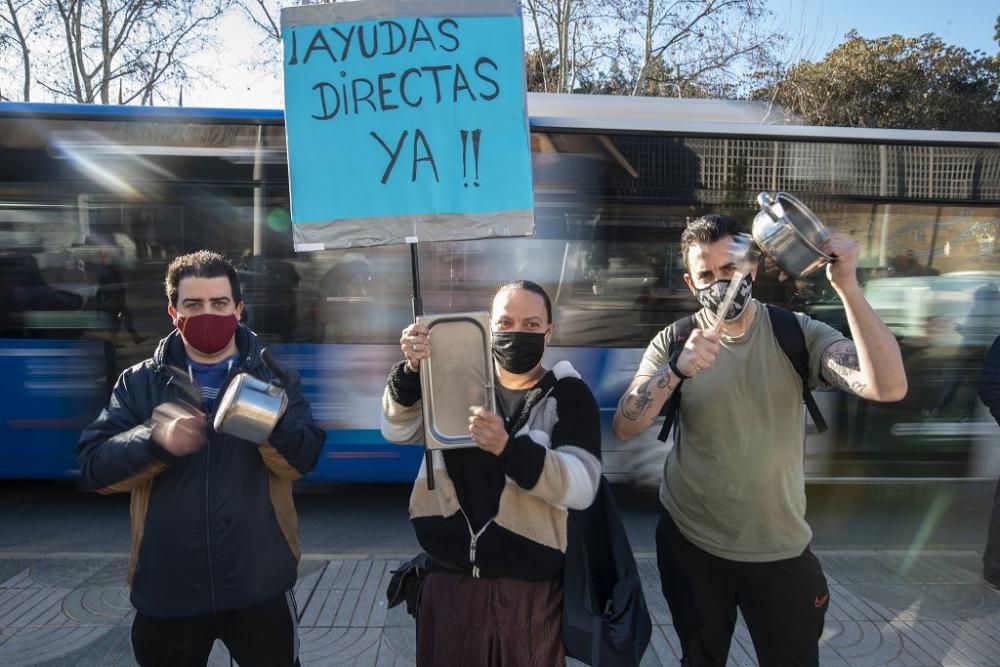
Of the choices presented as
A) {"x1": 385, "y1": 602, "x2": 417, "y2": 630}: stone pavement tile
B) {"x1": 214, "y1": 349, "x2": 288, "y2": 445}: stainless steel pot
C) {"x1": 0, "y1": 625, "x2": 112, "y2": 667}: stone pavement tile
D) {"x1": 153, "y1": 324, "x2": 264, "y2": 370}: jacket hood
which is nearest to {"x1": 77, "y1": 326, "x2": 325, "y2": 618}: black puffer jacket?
{"x1": 153, "y1": 324, "x2": 264, "y2": 370}: jacket hood

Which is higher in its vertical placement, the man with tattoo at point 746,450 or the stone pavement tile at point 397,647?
the man with tattoo at point 746,450

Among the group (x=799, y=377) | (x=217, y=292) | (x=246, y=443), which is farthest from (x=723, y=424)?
(x=217, y=292)

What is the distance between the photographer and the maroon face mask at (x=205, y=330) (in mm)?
2086

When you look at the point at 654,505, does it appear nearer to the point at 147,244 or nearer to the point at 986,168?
the point at 986,168

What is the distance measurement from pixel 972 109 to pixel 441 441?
→ 23.3 metres


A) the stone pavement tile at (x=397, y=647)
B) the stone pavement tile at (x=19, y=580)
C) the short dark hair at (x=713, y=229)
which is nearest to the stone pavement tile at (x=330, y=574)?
the stone pavement tile at (x=397, y=647)

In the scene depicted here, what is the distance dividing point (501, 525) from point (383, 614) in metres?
2.14

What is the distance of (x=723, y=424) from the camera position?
6.70ft

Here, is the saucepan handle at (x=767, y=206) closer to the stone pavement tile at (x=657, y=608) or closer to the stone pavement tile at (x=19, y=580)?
the stone pavement tile at (x=657, y=608)

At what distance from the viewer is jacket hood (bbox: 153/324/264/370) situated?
6.76 ft

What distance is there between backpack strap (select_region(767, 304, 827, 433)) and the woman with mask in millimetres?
632

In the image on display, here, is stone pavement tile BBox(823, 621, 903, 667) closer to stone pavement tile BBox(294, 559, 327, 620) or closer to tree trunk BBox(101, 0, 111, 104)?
stone pavement tile BBox(294, 559, 327, 620)

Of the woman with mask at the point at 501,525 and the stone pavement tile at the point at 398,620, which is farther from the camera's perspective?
the stone pavement tile at the point at 398,620

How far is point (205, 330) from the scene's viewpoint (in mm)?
2090
